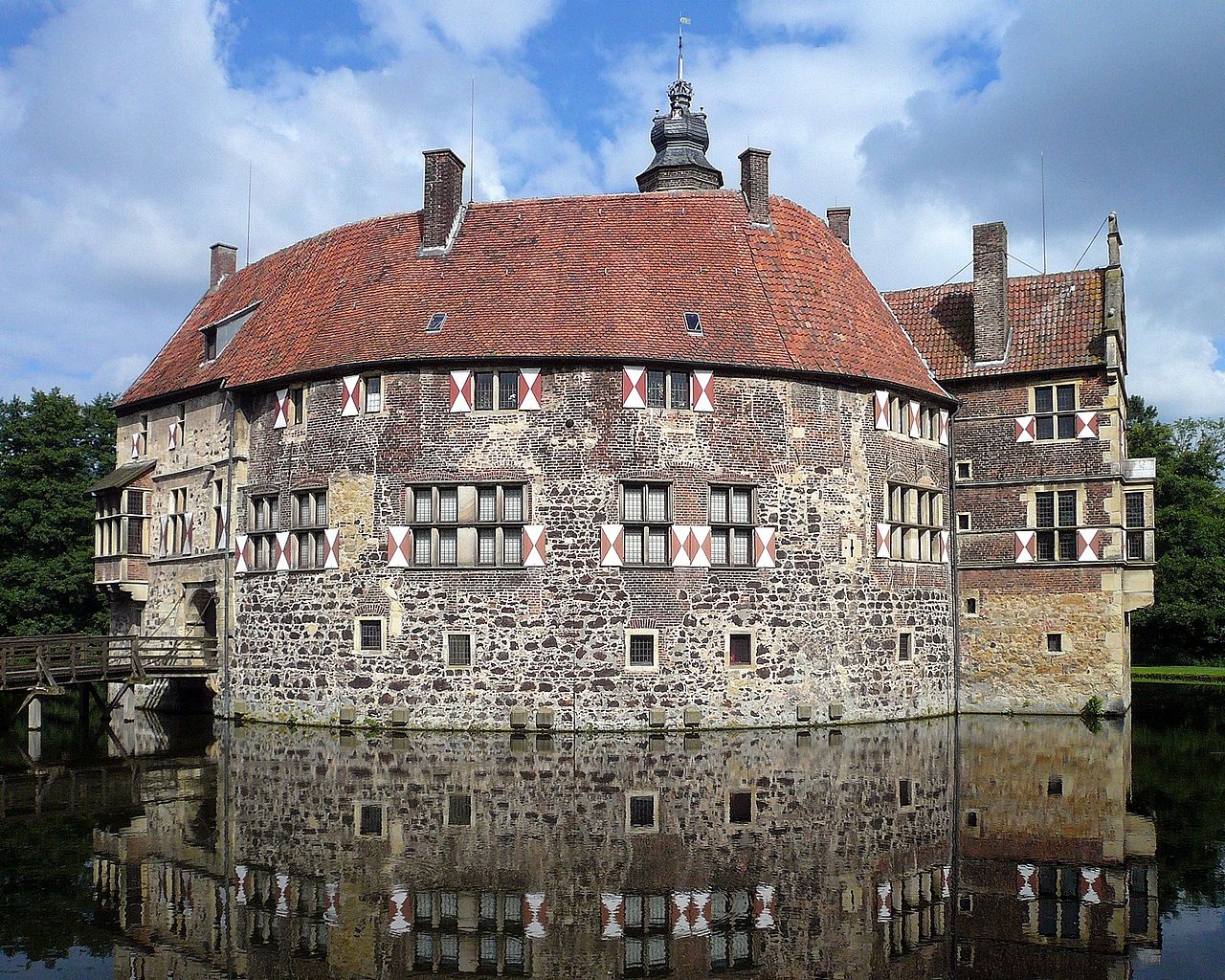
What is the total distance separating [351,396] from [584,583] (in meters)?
6.05

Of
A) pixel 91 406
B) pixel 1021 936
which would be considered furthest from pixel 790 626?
pixel 91 406

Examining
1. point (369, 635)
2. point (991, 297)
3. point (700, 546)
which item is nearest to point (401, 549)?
point (369, 635)

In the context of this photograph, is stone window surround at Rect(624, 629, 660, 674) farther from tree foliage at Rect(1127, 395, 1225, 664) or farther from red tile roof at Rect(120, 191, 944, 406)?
tree foliage at Rect(1127, 395, 1225, 664)

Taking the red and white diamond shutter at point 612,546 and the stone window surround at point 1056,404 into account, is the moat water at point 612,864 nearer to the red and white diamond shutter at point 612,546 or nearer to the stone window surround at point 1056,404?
the red and white diamond shutter at point 612,546

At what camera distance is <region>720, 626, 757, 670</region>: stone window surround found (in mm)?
22844

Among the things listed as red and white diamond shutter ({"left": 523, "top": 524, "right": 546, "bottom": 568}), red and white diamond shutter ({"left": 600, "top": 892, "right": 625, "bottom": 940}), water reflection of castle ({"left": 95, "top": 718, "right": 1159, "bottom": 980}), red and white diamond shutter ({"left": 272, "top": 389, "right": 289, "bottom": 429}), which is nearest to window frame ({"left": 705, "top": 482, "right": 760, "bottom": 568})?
red and white diamond shutter ({"left": 523, "top": 524, "right": 546, "bottom": 568})

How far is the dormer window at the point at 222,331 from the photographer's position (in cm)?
2919

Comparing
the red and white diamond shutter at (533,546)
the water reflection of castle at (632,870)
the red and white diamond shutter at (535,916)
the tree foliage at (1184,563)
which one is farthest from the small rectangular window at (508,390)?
the tree foliage at (1184,563)

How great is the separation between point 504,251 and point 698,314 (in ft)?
15.0

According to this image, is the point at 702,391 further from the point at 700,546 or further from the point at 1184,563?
the point at 1184,563

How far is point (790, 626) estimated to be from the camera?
918 inches

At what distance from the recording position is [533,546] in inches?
890

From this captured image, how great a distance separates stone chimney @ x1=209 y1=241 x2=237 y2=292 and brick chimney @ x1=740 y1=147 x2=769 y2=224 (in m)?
16.1

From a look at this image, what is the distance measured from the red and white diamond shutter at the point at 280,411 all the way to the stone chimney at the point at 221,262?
36.4 feet
